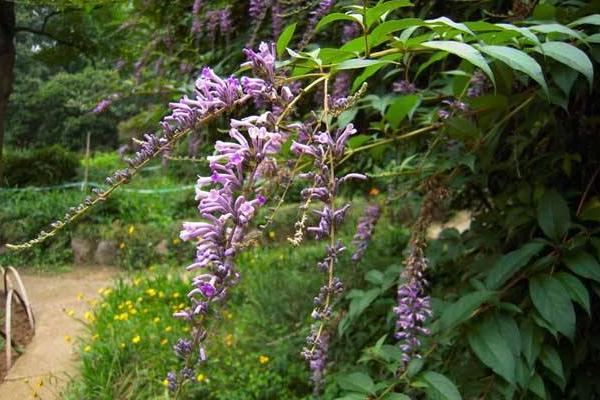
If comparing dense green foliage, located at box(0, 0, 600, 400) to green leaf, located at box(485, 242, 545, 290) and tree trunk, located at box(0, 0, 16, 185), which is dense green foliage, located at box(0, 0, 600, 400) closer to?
green leaf, located at box(485, 242, 545, 290)

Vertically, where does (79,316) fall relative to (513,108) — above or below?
below

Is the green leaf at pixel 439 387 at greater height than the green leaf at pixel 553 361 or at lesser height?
lesser

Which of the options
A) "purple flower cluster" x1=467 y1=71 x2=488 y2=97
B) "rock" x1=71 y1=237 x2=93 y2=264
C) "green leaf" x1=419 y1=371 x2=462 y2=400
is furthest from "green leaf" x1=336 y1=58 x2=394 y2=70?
"rock" x1=71 y1=237 x2=93 y2=264

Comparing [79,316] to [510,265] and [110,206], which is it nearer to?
[110,206]

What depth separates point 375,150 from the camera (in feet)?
5.58

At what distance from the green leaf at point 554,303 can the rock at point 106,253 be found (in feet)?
23.0

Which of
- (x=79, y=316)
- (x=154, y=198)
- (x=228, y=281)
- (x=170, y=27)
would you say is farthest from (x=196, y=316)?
(x=154, y=198)

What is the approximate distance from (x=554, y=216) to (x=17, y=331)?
4.11m

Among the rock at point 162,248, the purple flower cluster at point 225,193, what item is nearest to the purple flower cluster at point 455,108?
the purple flower cluster at point 225,193

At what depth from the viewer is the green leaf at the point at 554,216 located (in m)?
1.41

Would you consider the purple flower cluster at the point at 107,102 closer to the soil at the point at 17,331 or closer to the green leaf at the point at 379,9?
the soil at the point at 17,331

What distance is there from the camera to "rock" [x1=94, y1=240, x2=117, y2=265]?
7.71 metres

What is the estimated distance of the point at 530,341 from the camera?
4.32 feet

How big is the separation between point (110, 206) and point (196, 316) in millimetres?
8182
